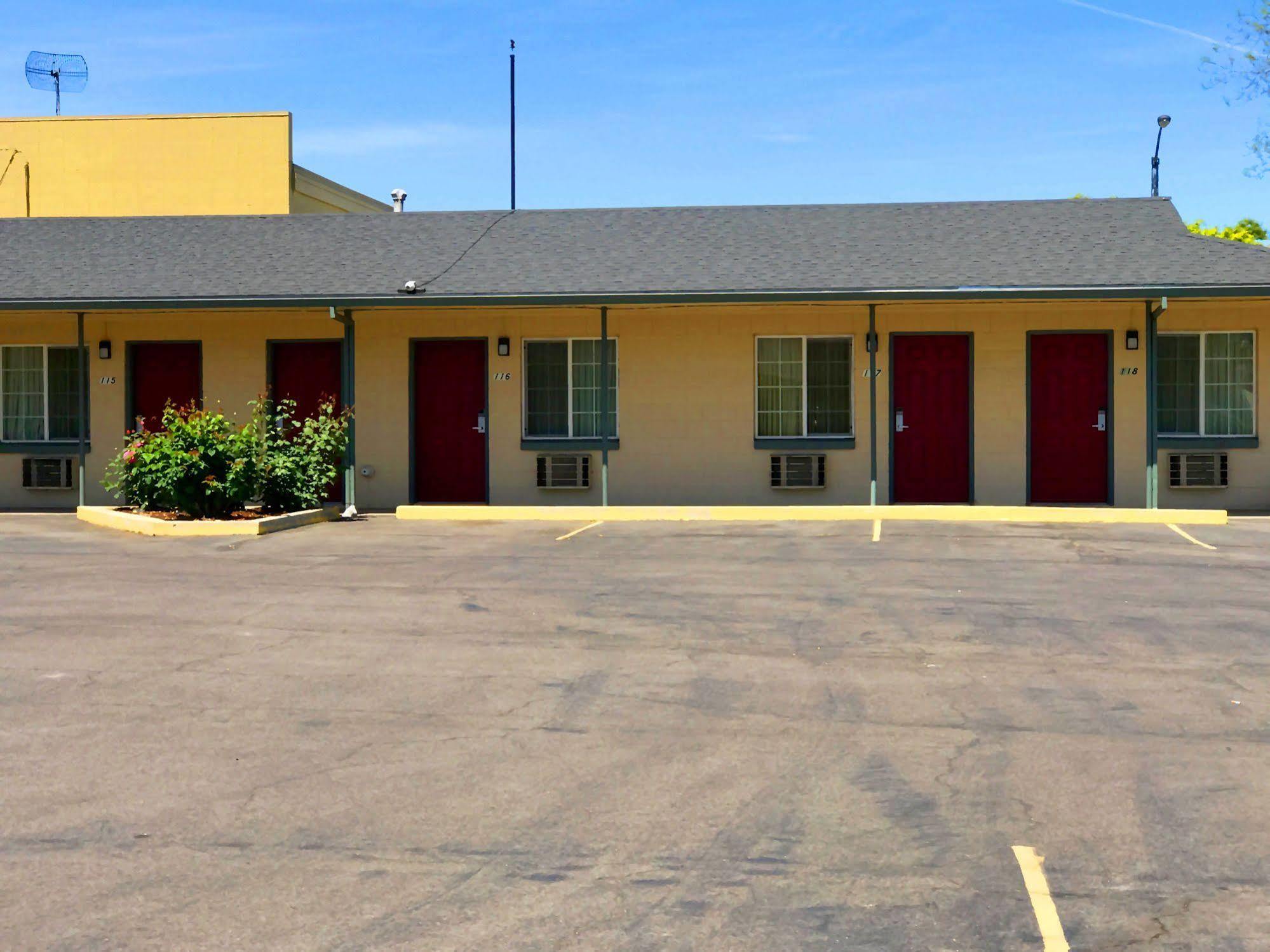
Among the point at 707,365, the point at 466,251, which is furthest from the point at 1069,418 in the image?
the point at 466,251

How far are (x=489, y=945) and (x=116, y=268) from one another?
2098 centimetres

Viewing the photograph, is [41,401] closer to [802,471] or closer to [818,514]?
[802,471]

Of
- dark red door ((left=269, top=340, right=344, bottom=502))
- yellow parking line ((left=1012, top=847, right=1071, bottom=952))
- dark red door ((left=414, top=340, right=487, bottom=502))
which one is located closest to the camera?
yellow parking line ((left=1012, top=847, right=1071, bottom=952))

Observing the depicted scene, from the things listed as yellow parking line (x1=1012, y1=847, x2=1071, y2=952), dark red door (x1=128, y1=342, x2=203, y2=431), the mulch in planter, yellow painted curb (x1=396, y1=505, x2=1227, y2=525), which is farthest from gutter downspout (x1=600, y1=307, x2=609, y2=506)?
yellow parking line (x1=1012, y1=847, x2=1071, y2=952)

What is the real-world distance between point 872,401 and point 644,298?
3.60 meters

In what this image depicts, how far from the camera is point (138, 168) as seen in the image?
102 feet

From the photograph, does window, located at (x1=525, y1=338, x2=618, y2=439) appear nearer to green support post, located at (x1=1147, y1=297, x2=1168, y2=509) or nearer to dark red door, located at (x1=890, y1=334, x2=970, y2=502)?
dark red door, located at (x1=890, y1=334, x2=970, y2=502)

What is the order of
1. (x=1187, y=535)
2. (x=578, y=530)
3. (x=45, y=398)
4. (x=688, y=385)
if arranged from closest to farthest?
(x=1187, y=535) → (x=578, y=530) → (x=688, y=385) → (x=45, y=398)

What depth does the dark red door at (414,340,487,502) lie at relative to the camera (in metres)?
22.0

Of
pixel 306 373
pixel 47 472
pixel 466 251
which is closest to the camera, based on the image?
pixel 306 373

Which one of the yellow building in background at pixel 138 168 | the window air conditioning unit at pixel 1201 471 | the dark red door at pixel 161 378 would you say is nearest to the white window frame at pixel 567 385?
the dark red door at pixel 161 378

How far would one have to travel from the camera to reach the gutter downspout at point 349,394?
21.5 m

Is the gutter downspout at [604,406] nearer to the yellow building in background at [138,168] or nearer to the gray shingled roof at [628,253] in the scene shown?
the gray shingled roof at [628,253]

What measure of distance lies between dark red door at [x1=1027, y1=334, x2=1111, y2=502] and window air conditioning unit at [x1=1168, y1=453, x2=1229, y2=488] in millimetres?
1020
